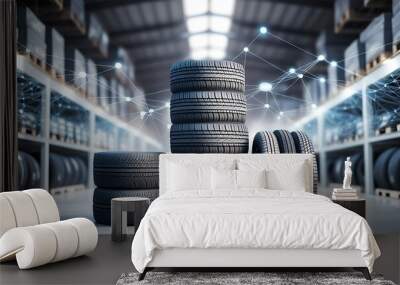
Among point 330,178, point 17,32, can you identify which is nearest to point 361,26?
point 330,178

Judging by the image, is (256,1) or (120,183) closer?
(120,183)

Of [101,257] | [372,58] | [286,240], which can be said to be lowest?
[101,257]

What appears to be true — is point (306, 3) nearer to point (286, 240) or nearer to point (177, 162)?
point (177, 162)

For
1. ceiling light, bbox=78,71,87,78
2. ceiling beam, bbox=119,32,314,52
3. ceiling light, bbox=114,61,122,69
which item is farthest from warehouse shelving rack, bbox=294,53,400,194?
ceiling light, bbox=78,71,87,78

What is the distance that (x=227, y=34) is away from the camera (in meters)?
6.74

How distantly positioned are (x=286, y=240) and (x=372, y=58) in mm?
3970

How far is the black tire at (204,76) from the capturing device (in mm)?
4414

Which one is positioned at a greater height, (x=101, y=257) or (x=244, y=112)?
(x=244, y=112)

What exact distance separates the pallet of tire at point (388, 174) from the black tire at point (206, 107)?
7.51ft

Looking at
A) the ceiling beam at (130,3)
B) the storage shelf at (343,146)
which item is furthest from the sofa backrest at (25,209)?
the storage shelf at (343,146)

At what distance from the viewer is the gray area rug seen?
264 centimetres

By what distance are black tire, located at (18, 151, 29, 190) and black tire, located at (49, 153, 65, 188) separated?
75 centimetres

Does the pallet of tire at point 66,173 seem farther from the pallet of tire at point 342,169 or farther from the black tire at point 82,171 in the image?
the pallet of tire at point 342,169

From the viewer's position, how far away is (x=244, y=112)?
15.0 ft
